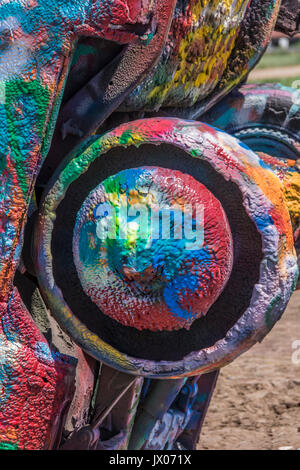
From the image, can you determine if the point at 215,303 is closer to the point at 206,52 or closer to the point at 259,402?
the point at 206,52

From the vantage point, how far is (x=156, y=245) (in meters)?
1.20

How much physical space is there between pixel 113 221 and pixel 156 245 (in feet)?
0.26

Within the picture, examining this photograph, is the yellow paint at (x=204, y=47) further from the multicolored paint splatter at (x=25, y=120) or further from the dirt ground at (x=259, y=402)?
the dirt ground at (x=259, y=402)

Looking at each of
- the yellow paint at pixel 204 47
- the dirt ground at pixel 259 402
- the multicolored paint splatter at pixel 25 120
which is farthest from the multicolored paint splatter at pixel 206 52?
the dirt ground at pixel 259 402

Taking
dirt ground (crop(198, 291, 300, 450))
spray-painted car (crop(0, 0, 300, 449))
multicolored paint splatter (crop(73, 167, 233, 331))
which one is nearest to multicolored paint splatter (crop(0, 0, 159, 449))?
spray-painted car (crop(0, 0, 300, 449))

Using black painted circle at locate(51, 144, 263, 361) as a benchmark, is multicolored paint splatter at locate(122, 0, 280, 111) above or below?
above

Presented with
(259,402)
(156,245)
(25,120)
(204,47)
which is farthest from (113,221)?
(259,402)

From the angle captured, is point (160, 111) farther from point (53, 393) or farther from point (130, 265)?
point (53, 393)

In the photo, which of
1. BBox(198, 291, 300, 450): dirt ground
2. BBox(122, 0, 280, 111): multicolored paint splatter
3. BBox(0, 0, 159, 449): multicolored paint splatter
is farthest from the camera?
BBox(198, 291, 300, 450): dirt ground

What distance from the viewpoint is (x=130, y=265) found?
121cm

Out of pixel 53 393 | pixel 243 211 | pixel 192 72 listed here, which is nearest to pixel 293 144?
pixel 192 72

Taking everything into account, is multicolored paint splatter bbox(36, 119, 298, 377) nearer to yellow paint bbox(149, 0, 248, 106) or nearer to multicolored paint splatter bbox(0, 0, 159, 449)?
multicolored paint splatter bbox(0, 0, 159, 449)

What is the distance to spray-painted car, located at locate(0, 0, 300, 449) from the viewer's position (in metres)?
1.20

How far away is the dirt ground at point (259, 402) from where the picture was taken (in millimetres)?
2451
